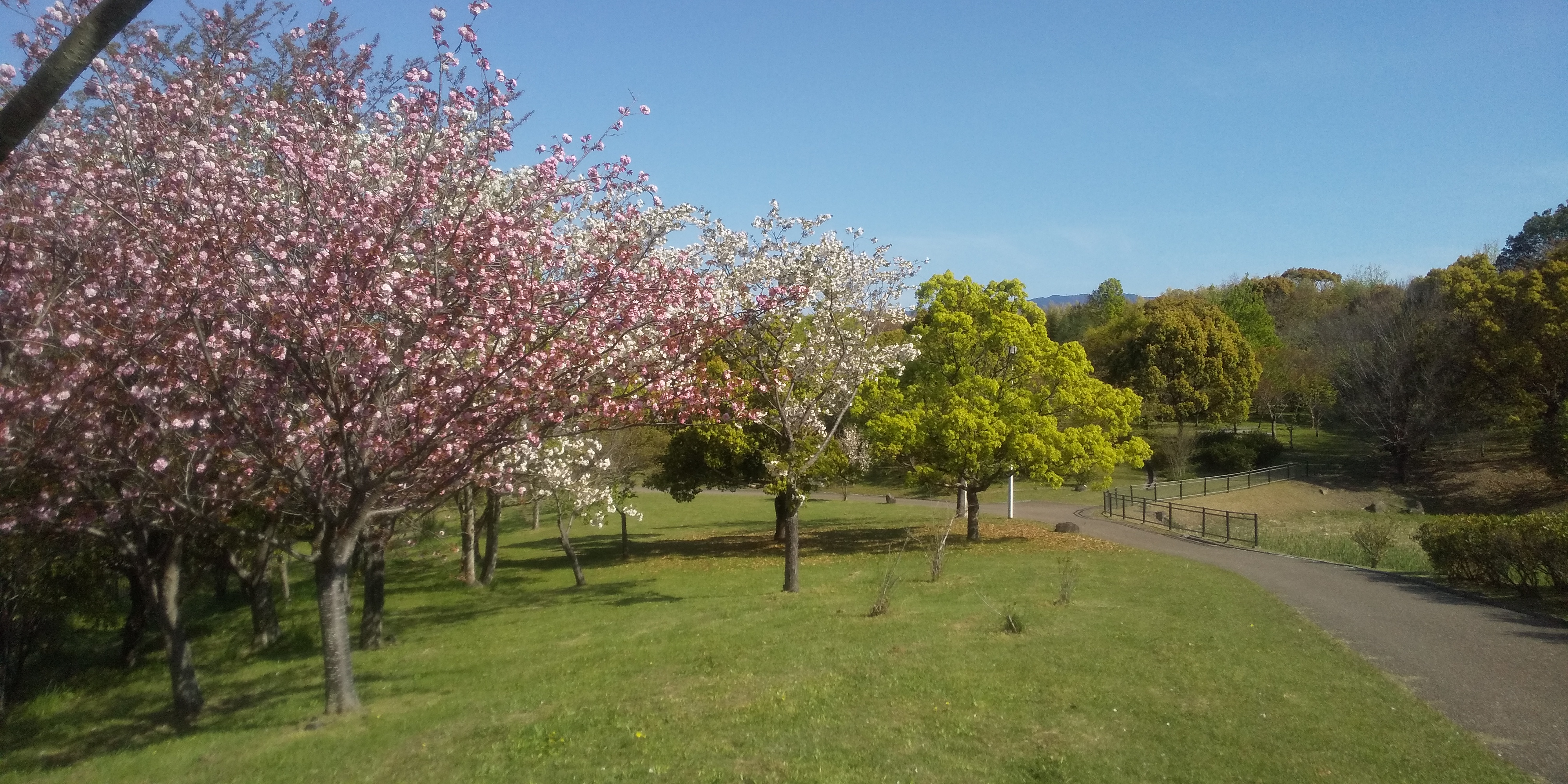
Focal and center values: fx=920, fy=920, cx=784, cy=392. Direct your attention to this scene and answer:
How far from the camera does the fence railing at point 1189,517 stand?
24062mm

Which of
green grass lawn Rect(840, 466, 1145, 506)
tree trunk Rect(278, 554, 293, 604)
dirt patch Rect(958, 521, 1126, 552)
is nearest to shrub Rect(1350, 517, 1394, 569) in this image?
dirt patch Rect(958, 521, 1126, 552)

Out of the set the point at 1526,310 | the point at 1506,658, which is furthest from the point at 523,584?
the point at 1526,310

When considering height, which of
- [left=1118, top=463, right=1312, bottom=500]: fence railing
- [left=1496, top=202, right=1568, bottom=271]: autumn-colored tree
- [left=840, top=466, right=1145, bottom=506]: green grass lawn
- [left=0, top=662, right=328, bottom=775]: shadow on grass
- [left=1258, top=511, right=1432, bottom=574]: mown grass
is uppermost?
[left=1496, top=202, right=1568, bottom=271]: autumn-colored tree

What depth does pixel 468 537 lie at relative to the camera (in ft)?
69.3

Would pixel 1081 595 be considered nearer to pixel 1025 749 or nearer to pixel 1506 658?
pixel 1506 658

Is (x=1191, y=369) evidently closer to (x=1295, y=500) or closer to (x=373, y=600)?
(x=1295, y=500)

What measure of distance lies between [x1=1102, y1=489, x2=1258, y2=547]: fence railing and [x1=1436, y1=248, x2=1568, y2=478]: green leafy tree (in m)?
12.5

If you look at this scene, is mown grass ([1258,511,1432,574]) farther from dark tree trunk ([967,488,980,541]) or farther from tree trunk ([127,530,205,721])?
tree trunk ([127,530,205,721])

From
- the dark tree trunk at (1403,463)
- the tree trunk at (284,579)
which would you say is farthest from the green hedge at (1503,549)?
the dark tree trunk at (1403,463)

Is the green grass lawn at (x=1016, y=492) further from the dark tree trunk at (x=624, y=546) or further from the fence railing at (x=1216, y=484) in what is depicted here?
the dark tree trunk at (x=624, y=546)

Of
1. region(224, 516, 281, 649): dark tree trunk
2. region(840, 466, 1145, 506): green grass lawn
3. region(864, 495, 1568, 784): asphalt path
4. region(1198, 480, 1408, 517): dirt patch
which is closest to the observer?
region(864, 495, 1568, 784): asphalt path

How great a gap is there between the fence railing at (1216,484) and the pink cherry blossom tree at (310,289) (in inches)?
1185

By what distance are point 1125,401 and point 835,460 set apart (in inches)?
310

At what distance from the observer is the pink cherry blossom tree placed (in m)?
7.32
